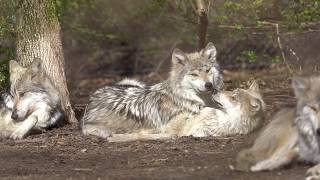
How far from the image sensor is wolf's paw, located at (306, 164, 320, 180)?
7.37 m

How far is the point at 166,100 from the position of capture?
11094 mm

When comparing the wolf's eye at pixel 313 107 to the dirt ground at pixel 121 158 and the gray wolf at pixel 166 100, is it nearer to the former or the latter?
the dirt ground at pixel 121 158

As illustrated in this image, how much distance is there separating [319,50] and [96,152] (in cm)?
603

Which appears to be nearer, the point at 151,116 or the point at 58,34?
the point at 151,116

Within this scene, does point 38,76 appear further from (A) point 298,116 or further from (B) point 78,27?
(B) point 78,27

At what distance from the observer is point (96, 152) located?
9812mm

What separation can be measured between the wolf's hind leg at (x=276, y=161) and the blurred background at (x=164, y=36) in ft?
17.1

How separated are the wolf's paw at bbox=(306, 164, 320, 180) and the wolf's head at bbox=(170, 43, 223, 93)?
3.46 meters

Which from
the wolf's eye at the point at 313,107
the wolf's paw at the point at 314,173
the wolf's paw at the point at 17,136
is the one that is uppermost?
the wolf's eye at the point at 313,107

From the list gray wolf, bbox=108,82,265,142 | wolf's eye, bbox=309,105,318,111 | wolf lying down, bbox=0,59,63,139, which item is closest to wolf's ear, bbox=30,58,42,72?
wolf lying down, bbox=0,59,63,139

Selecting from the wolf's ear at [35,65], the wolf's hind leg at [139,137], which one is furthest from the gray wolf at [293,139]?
the wolf's ear at [35,65]

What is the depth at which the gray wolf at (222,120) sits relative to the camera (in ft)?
34.0

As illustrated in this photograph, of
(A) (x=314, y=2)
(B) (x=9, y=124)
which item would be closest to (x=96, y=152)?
(B) (x=9, y=124)

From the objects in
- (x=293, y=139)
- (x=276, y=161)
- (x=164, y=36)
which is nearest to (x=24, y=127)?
(x=276, y=161)
